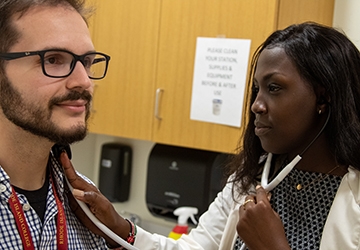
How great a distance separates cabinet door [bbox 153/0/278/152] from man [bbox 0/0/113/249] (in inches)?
36.6

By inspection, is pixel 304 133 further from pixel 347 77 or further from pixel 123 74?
pixel 123 74

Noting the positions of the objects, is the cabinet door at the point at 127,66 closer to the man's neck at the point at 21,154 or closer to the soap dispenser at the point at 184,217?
the soap dispenser at the point at 184,217

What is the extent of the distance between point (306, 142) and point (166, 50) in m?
1.00

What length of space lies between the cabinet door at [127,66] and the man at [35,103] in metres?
1.07

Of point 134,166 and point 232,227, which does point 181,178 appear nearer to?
point 134,166

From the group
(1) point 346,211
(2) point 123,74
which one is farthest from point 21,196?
(2) point 123,74

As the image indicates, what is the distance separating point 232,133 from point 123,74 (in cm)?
63

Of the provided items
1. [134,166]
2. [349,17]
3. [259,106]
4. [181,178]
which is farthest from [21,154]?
[134,166]

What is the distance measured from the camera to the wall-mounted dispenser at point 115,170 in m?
2.73

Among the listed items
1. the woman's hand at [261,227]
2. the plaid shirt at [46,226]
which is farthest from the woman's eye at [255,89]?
the plaid shirt at [46,226]

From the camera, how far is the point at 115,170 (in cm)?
273

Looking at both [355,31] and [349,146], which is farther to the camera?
[355,31]

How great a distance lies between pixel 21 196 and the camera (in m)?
1.15

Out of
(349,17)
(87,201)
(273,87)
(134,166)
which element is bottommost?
(134,166)
